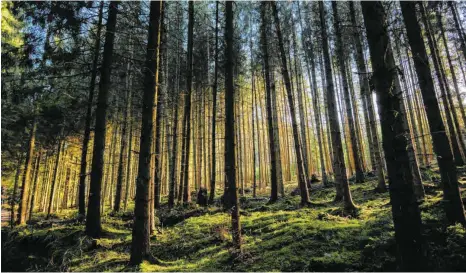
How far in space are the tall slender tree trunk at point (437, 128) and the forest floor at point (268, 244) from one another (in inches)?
13.1

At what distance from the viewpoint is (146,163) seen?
5.40 m

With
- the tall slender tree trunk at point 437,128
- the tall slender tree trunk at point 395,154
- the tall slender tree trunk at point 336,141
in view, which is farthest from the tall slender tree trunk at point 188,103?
the tall slender tree trunk at point 395,154

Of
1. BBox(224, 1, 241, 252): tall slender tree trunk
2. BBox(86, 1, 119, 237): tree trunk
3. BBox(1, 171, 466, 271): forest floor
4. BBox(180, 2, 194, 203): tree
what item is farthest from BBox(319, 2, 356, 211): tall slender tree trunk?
BBox(86, 1, 119, 237): tree trunk

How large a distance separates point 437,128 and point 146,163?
223 inches

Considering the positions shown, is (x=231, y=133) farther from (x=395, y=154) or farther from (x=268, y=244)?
(x=395, y=154)

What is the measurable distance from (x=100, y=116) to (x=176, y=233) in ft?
14.5

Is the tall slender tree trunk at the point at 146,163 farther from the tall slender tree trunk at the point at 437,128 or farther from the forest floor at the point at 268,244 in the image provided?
the tall slender tree trunk at the point at 437,128

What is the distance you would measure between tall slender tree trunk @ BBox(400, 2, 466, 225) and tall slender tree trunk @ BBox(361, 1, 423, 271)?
5.05 ft

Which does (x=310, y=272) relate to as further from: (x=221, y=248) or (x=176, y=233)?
(x=176, y=233)

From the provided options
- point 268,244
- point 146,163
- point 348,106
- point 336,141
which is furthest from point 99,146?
point 348,106

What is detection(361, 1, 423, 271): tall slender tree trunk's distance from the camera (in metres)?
3.24

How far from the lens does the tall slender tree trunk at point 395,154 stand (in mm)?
3244

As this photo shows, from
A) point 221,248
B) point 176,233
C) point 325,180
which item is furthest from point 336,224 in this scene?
point 325,180

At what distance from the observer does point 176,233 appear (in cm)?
816
